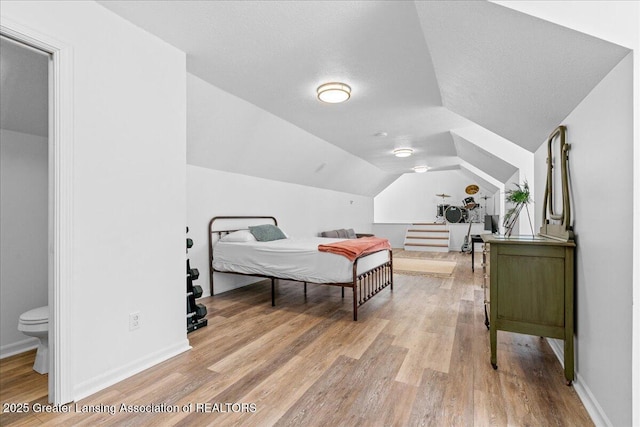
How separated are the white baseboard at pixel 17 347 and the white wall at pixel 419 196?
36.1 ft

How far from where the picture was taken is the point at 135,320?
2.18 metres

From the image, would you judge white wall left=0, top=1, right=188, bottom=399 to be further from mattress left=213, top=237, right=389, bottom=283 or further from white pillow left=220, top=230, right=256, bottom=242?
white pillow left=220, top=230, right=256, bottom=242

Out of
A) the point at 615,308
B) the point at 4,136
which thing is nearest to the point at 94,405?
the point at 4,136

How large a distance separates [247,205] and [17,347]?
3.09 meters

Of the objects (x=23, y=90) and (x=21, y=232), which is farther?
(x=21, y=232)

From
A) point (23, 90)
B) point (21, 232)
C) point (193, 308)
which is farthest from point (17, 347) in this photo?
point (23, 90)

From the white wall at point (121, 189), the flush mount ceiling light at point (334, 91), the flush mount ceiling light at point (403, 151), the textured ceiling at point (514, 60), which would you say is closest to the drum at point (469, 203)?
the flush mount ceiling light at point (403, 151)

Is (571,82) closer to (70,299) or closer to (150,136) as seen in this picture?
(150,136)

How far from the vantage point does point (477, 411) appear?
1.75 metres

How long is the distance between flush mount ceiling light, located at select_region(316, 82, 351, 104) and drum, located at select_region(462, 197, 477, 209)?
8977 mm

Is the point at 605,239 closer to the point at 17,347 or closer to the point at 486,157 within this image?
the point at 486,157

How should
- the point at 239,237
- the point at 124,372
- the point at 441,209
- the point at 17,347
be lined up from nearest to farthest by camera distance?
the point at 124,372, the point at 17,347, the point at 239,237, the point at 441,209

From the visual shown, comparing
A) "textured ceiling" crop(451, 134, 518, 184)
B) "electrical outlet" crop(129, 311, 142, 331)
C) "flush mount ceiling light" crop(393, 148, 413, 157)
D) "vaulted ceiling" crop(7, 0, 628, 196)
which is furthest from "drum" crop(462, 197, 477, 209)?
"electrical outlet" crop(129, 311, 142, 331)

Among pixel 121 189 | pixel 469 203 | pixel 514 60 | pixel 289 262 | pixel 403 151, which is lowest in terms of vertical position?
pixel 289 262
